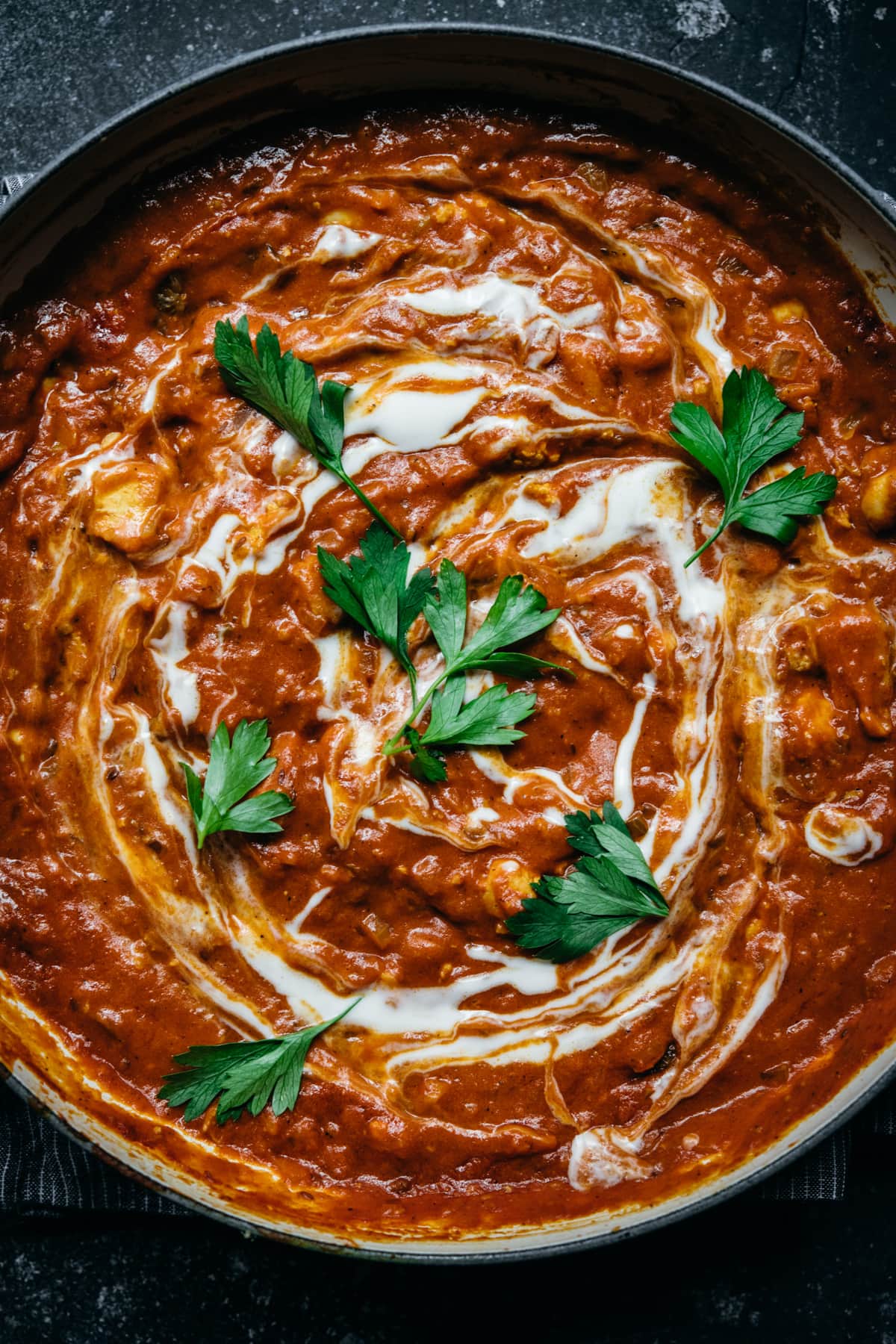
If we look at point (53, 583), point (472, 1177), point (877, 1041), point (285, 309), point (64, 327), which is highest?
point (64, 327)

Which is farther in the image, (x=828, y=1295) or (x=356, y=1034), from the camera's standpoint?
(x=828, y=1295)

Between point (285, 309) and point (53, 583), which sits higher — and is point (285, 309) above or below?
above

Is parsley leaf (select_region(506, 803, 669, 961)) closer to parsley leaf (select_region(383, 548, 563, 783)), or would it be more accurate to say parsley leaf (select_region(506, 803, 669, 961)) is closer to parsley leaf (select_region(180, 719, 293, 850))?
parsley leaf (select_region(383, 548, 563, 783))

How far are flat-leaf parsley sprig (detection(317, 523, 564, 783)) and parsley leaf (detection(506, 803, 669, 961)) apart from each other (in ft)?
0.98

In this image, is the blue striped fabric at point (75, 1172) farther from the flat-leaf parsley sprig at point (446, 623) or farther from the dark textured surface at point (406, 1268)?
the flat-leaf parsley sprig at point (446, 623)

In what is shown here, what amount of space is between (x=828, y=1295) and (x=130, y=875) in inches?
83.5

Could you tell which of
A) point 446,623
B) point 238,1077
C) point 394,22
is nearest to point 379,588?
point 446,623

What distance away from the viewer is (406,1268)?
2.75 m

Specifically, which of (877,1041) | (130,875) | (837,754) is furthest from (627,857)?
(130,875)

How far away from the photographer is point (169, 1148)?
250 centimetres

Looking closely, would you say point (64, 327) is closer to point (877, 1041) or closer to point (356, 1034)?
point (356, 1034)

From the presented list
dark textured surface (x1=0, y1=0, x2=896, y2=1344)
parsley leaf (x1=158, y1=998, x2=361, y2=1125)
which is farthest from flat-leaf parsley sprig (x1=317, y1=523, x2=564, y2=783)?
dark textured surface (x1=0, y1=0, x2=896, y2=1344)

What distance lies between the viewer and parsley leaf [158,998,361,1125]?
2443 mm

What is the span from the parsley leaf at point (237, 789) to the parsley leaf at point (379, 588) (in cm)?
36
